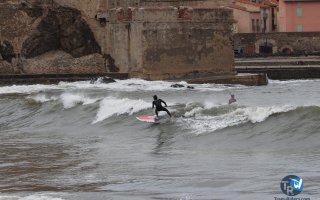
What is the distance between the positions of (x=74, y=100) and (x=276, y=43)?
38757 millimetres

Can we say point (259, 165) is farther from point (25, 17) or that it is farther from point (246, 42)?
point (246, 42)

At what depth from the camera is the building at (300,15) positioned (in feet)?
230

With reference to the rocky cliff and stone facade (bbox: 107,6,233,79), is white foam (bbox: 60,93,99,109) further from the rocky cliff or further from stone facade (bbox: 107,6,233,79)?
the rocky cliff

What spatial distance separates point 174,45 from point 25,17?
6.58 m

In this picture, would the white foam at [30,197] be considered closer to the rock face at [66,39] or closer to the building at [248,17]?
the rock face at [66,39]

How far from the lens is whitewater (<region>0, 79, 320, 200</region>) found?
527 inches

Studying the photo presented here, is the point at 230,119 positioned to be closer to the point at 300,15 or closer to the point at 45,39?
the point at 45,39

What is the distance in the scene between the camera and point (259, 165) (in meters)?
14.8

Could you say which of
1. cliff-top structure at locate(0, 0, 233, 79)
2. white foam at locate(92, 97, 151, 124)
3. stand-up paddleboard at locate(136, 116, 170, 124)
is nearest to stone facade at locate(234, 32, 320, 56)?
cliff-top structure at locate(0, 0, 233, 79)

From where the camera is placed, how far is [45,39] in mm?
39062

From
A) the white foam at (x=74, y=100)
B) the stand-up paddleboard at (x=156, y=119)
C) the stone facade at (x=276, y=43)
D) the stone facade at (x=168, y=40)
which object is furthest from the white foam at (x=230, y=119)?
the stone facade at (x=276, y=43)

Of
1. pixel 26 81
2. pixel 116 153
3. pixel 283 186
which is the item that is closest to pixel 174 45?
pixel 26 81

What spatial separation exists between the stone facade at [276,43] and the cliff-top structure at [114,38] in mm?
26803

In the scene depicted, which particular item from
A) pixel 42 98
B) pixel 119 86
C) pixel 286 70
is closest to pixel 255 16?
pixel 286 70
